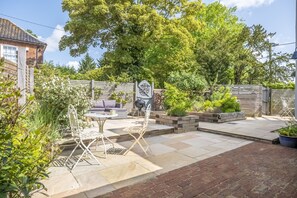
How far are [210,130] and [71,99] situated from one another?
4.25 metres

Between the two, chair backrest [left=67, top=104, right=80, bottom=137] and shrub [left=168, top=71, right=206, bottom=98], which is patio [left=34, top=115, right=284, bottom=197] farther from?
shrub [left=168, top=71, right=206, bottom=98]

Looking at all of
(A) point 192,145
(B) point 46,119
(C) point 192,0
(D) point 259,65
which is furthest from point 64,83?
(D) point 259,65

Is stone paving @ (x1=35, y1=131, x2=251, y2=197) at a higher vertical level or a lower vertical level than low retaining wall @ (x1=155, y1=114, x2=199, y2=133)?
lower

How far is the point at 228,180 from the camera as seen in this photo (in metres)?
2.86

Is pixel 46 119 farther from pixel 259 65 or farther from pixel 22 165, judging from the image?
pixel 259 65

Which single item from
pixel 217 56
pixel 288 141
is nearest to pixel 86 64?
pixel 217 56

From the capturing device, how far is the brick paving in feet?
8.18

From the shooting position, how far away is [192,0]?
47.9ft

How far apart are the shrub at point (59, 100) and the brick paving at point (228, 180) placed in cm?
294

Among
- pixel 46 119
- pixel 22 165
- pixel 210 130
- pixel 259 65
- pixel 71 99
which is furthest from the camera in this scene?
pixel 259 65

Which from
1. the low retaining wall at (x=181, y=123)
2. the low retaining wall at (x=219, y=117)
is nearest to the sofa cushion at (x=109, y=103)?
the low retaining wall at (x=181, y=123)

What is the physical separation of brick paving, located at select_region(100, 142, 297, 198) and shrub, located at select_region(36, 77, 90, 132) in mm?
2940

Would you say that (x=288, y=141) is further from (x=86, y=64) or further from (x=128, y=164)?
(x=86, y=64)

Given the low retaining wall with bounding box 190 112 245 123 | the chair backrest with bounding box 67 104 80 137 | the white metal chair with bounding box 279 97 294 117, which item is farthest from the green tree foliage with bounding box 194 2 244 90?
the chair backrest with bounding box 67 104 80 137
